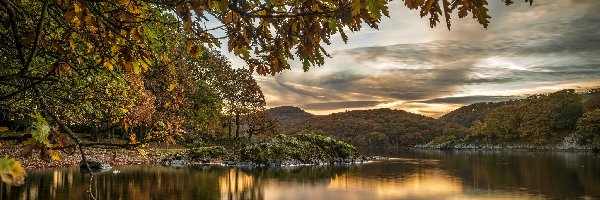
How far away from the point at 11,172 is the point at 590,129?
148680 mm

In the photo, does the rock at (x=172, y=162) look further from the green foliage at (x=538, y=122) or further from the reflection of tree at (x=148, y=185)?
the green foliage at (x=538, y=122)

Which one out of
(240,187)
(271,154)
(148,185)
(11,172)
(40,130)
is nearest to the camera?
(11,172)

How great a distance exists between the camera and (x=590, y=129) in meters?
127

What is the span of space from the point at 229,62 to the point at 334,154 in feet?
81.0

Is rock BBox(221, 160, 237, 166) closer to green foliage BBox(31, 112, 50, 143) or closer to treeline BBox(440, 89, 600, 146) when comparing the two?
green foliage BBox(31, 112, 50, 143)

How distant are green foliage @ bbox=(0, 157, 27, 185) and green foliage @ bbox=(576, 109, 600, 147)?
480 ft

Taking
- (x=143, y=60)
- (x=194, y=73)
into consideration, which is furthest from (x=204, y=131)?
(x=143, y=60)

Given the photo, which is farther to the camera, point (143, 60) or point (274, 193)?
point (274, 193)

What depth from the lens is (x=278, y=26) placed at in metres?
4.14

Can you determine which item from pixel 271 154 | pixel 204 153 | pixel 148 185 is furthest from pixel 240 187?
pixel 204 153

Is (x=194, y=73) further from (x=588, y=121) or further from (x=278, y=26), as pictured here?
(x=588, y=121)

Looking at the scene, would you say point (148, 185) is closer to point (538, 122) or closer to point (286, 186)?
point (286, 186)

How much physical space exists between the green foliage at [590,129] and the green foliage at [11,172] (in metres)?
146

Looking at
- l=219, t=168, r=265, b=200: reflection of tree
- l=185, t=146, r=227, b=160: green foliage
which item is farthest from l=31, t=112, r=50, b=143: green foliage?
Result: l=185, t=146, r=227, b=160: green foliage
